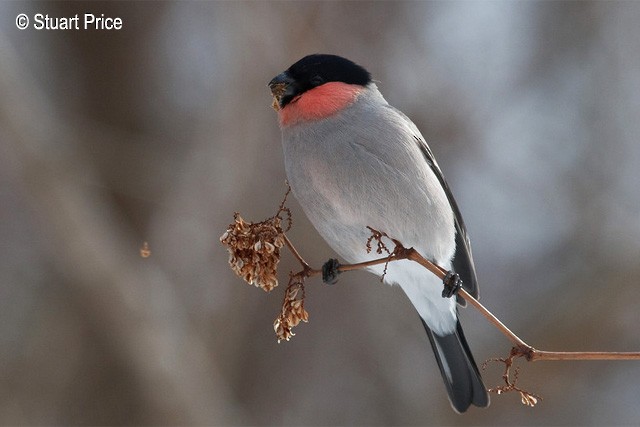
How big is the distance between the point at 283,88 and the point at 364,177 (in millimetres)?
503

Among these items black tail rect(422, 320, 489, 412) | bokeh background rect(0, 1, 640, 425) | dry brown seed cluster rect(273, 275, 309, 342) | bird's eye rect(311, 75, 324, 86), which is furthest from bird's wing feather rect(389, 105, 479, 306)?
bokeh background rect(0, 1, 640, 425)

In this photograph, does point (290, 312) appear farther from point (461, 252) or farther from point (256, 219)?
point (256, 219)

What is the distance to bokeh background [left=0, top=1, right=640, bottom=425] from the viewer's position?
16.8 ft

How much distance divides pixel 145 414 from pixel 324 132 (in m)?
3.36

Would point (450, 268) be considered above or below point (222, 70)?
below

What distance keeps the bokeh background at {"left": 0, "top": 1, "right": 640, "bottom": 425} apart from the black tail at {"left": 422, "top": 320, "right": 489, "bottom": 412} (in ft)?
7.36

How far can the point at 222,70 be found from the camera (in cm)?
571

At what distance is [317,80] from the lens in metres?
2.88

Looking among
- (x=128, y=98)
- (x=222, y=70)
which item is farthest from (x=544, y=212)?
(x=128, y=98)

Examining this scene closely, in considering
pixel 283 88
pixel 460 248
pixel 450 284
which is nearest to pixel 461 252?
pixel 460 248

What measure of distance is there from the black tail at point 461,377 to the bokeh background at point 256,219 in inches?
88.3

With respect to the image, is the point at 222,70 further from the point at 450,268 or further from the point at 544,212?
the point at 450,268

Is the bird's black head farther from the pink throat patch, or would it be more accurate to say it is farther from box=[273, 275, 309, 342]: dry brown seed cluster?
box=[273, 275, 309, 342]: dry brown seed cluster

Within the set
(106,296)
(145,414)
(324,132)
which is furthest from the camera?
(145,414)
